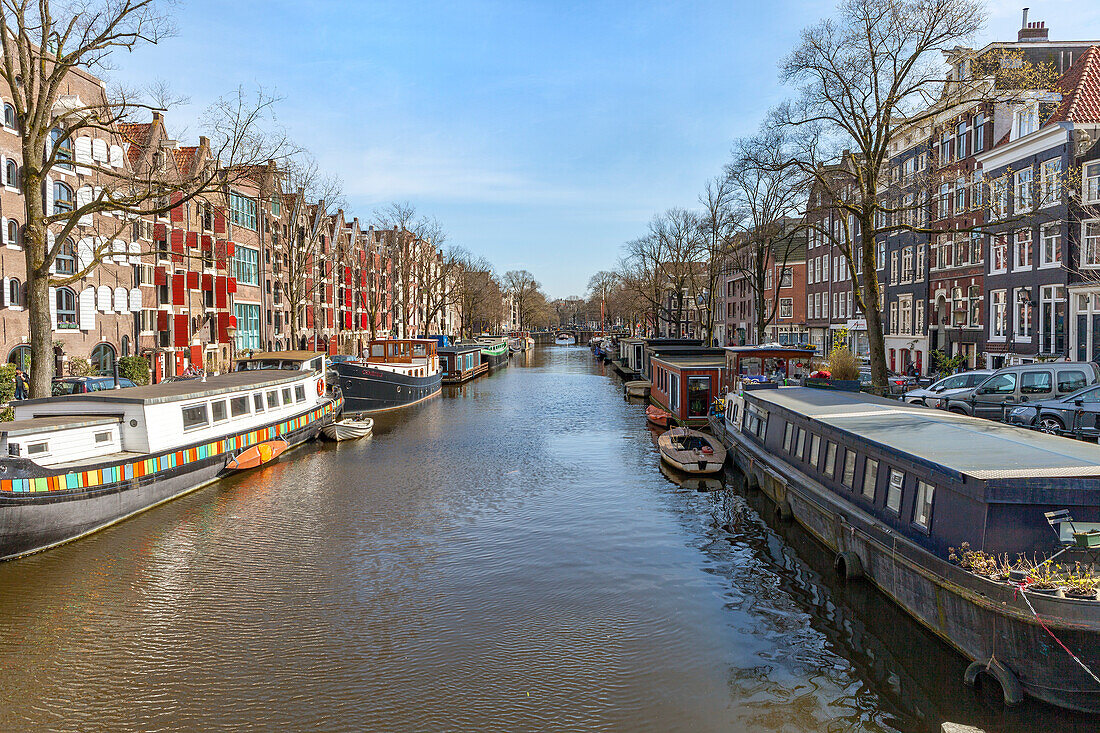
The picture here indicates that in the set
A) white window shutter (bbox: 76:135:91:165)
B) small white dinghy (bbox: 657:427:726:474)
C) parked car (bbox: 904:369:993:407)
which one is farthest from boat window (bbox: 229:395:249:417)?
parked car (bbox: 904:369:993:407)

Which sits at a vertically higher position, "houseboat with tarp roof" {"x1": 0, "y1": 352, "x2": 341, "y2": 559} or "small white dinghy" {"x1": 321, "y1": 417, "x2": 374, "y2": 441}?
"houseboat with tarp roof" {"x1": 0, "y1": 352, "x2": 341, "y2": 559}

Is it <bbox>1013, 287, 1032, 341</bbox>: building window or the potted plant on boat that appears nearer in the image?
the potted plant on boat

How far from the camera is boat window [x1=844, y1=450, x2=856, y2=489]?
1512 cm

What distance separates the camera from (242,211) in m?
56.2

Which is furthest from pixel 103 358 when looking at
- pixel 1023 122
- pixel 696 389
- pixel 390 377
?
pixel 1023 122

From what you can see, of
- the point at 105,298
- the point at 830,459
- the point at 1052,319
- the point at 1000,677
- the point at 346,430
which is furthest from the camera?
the point at 105,298

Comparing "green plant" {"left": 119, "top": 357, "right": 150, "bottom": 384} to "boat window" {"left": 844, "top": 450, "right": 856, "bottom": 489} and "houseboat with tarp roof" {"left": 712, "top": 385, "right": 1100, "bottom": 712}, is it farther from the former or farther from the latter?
"boat window" {"left": 844, "top": 450, "right": 856, "bottom": 489}

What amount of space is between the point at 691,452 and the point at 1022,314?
23.0 metres

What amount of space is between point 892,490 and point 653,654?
5.21 m

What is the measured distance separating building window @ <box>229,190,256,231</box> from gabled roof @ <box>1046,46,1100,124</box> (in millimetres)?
49319

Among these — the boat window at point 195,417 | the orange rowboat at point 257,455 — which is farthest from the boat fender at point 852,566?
the orange rowboat at point 257,455

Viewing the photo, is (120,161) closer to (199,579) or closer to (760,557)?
(199,579)

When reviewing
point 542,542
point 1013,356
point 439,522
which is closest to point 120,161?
point 439,522

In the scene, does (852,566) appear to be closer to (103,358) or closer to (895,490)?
(895,490)
